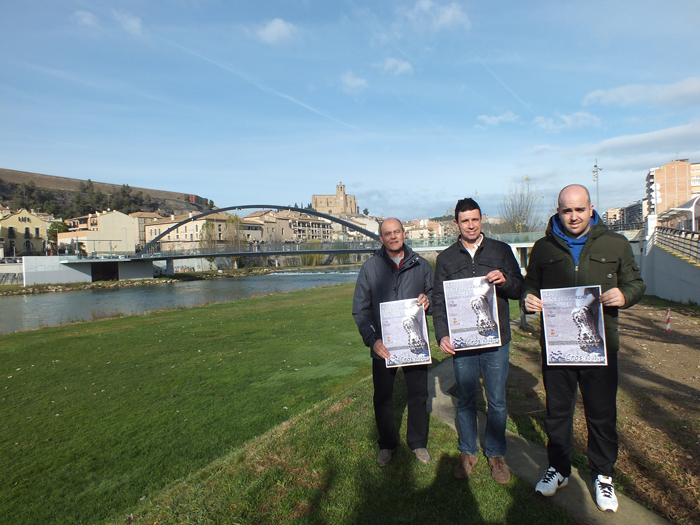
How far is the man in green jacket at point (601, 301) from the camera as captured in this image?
8.59 ft

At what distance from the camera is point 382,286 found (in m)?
3.33

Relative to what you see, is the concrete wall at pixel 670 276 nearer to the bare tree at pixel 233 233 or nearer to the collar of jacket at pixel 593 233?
the collar of jacket at pixel 593 233

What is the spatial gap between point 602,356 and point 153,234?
368 ft

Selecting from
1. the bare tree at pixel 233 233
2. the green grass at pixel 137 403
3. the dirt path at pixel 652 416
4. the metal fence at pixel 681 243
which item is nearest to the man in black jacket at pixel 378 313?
the dirt path at pixel 652 416

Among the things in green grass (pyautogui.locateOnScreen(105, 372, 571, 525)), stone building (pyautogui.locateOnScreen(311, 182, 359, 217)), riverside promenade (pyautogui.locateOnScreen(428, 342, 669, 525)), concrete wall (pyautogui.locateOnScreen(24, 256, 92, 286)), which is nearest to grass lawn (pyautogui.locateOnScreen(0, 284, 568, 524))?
green grass (pyautogui.locateOnScreen(105, 372, 571, 525))

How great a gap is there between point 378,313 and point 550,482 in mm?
1670

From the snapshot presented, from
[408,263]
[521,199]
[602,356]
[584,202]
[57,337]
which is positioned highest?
[521,199]

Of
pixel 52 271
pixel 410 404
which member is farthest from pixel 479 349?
pixel 52 271

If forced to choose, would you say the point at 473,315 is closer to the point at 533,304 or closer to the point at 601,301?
the point at 533,304

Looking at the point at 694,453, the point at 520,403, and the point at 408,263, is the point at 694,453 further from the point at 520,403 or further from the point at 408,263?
the point at 408,263

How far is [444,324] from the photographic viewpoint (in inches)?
123

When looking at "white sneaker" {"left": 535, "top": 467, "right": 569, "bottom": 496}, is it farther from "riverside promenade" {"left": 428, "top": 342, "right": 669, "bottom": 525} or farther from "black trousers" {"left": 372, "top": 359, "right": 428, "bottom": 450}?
"black trousers" {"left": 372, "top": 359, "right": 428, "bottom": 450}

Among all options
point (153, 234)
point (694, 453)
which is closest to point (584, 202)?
point (694, 453)

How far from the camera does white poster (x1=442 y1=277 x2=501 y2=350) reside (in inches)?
115
